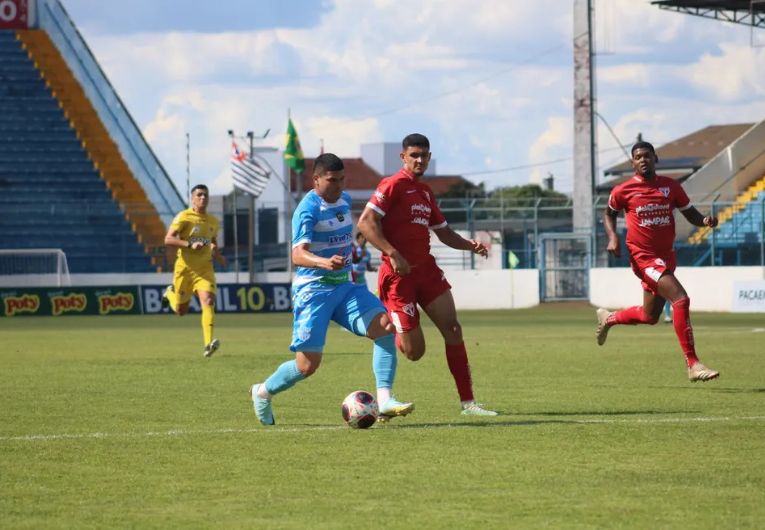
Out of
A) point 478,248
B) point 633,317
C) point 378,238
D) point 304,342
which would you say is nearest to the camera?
point 304,342

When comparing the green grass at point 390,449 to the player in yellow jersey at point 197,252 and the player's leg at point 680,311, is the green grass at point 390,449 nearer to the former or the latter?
the player's leg at point 680,311

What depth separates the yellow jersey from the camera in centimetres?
2102

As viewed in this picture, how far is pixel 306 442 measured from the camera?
33.8ft

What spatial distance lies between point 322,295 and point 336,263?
0.85 meters

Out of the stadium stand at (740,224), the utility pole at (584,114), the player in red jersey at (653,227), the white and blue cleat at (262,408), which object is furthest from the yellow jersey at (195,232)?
the utility pole at (584,114)

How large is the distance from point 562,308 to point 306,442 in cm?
3575

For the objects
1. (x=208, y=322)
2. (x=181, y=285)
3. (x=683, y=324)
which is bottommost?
(x=208, y=322)

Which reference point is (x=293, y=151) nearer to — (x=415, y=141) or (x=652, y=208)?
(x=652, y=208)

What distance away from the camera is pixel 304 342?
11.1 meters

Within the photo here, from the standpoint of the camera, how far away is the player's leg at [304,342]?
11086mm

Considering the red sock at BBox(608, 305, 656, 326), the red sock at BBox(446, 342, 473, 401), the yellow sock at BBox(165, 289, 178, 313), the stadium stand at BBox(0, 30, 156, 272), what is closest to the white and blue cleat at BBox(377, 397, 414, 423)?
the red sock at BBox(446, 342, 473, 401)

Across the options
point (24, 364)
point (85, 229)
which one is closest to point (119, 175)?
point (85, 229)

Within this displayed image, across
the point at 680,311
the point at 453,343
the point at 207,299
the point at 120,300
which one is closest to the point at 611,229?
the point at 680,311

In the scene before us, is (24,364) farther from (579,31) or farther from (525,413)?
(579,31)
